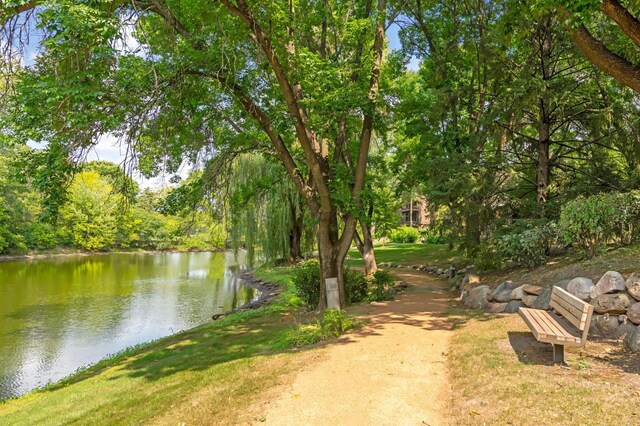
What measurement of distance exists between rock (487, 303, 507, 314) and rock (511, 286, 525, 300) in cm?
22

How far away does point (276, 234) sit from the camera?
21344mm

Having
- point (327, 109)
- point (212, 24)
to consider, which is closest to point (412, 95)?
point (327, 109)

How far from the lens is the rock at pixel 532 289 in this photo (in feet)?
21.7

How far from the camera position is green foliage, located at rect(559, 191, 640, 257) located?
23.1ft

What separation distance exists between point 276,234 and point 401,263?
6.57 metres

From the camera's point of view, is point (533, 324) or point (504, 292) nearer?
point (533, 324)

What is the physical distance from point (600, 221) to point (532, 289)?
1836 mm

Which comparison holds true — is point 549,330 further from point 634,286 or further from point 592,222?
point 592,222

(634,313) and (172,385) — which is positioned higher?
(634,313)

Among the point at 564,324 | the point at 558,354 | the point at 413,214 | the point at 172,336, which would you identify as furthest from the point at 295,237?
the point at 413,214

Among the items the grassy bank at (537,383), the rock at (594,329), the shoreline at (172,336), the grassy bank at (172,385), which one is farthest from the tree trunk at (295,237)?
the rock at (594,329)

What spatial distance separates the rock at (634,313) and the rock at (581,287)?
0.63m

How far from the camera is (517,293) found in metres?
6.89

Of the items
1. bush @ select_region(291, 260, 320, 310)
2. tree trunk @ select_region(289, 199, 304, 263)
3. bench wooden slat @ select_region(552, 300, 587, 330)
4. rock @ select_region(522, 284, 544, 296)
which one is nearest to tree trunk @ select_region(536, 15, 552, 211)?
rock @ select_region(522, 284, 544, 296)
